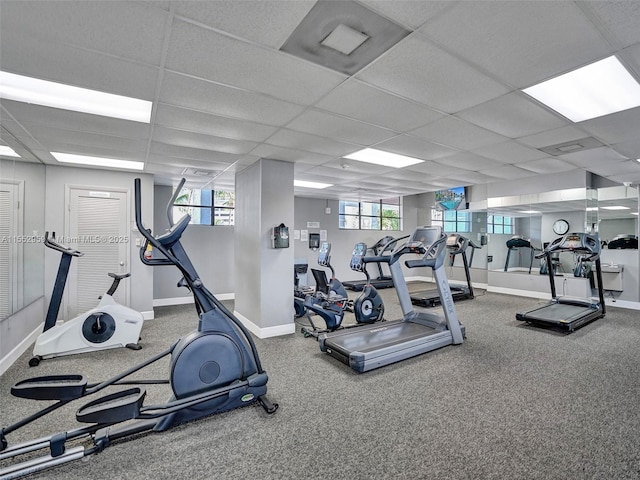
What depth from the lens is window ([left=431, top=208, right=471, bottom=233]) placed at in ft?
30.2

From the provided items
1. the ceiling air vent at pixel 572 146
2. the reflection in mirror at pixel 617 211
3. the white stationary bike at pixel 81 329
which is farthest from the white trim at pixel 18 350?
the reflection in mirror at pixel 617 211

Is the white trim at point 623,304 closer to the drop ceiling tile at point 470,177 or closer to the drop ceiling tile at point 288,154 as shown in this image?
the drop ceiling tile at point 470,177

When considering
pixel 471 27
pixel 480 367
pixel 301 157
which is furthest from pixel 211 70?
pixel 480 367

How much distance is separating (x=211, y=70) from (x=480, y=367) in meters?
3.81

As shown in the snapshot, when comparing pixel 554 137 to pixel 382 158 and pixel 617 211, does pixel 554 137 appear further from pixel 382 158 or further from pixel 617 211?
pixel 617 211

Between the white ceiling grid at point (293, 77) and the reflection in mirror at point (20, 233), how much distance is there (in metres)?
0.35

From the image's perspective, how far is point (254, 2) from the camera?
1.63 m

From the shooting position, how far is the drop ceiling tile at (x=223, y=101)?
8.16 ft

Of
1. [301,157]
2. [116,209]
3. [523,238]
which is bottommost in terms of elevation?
[523,238]

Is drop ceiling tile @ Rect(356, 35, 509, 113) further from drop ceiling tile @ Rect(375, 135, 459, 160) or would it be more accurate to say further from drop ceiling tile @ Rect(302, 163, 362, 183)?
drop ceiling tile @ Rect(302, 163, 362, 183)

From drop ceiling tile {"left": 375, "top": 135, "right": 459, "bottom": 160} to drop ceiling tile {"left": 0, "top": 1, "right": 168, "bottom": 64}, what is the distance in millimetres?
2737

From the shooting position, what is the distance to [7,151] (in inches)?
141

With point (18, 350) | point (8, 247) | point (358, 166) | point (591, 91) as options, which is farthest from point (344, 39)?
point (18, 350)

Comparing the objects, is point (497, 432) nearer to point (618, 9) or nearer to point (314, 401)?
point (314, 401)
